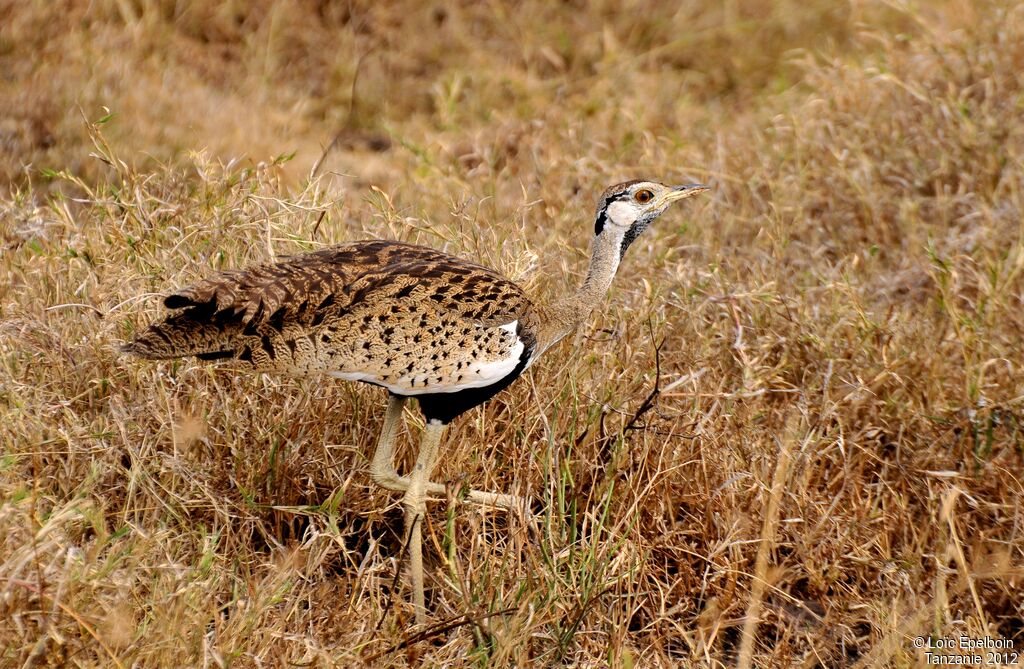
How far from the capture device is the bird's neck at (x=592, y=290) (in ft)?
11.7

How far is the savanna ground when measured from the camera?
3074 millimetres

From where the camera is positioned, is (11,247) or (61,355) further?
(11,247)

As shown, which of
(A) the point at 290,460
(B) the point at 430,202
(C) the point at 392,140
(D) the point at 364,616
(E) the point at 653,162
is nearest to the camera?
(D) the point at 364,616

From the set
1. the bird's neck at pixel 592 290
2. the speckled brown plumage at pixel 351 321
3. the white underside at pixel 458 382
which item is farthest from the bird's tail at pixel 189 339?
the bird's neck at pixel 592 290

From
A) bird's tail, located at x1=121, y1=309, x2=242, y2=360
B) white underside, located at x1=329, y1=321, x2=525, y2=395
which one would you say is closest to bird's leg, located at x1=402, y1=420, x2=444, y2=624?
white underside, located at x1=329, y1=321, x2=525, y2=395

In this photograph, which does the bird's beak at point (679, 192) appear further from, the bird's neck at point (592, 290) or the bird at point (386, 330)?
the bird at point (386, 330)

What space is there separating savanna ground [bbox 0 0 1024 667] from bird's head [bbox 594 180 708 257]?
492 millimetres

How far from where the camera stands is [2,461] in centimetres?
295

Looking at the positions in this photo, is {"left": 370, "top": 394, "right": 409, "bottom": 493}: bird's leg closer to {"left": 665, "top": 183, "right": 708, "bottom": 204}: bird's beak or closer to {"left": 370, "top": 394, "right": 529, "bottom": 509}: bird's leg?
{"left": 370, "top": 394, "right": 529, "bottom": 509}: bird's leg

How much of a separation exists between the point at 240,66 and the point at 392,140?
112 cm

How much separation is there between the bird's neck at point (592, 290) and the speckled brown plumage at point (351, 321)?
0.24m

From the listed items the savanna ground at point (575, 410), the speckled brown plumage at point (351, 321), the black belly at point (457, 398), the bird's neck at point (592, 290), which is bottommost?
the savanna ground at point (575, 410)

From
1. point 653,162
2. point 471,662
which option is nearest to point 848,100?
point 653,162

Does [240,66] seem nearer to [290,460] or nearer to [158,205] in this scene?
[158,205]
